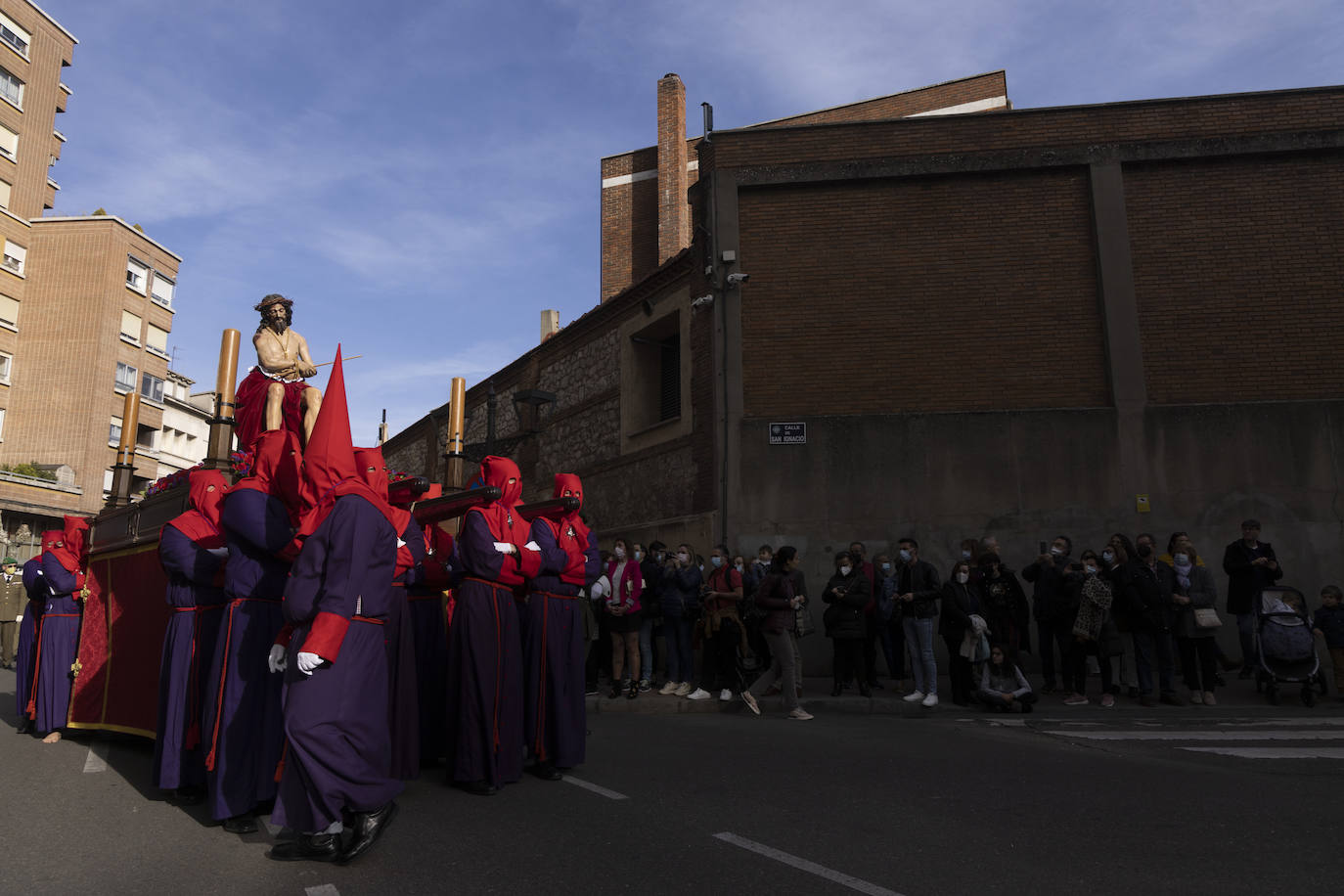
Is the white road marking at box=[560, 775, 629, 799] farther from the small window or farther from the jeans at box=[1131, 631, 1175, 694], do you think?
the small window

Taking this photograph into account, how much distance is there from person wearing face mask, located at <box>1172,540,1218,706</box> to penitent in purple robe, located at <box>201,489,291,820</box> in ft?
30.8

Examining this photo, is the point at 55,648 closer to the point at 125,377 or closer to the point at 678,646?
the point at 678,646

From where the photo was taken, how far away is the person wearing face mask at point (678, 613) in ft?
39.2

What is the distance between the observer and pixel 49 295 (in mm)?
43844

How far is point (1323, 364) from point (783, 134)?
9314 millimetres

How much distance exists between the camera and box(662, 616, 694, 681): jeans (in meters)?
12.0

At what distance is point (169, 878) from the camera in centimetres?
407

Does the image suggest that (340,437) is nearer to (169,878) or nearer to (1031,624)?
(169,878)

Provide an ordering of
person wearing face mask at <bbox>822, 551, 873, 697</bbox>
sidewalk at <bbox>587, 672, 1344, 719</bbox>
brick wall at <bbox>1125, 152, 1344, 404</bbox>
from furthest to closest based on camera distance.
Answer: brick wall at <bbox>1125, 152, 1344, 404</bbox>
person wearing face mask at <bbox>822, 551, 873, 697</bbox>
sidewalk at <bbox>587, 672, 1344, 719</bbox>

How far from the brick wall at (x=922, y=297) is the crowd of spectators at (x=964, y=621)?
3.78m

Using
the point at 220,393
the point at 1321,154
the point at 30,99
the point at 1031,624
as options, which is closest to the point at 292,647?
the point at 220,393

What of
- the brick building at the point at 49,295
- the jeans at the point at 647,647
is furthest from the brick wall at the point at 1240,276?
the brick building at the point at 49,295

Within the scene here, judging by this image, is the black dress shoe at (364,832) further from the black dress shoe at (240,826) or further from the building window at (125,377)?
the building window at (125,377)

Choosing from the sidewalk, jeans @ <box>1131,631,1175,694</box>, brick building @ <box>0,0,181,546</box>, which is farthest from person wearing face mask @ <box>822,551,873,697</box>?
brick building @ <box>0,0,181,546</box>
